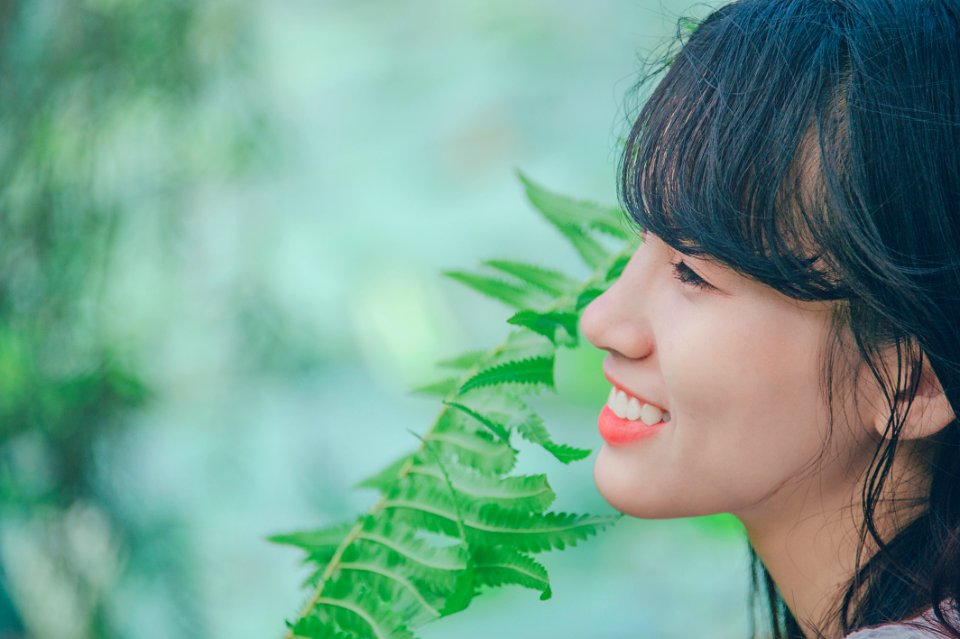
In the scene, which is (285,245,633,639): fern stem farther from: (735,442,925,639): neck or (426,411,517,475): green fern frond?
(735,442,925,639): neck

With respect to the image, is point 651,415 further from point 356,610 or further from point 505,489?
point 356,610

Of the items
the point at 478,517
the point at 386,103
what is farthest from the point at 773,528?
the point at 386,103

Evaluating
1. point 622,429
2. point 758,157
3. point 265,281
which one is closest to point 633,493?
point 622,429

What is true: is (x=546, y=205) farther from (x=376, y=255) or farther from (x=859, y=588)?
(x=376, y=255)

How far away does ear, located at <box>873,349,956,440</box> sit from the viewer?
0.70 meters

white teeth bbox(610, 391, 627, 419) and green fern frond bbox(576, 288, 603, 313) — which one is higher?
green fern frond bbox(576, 288, 603, 313)

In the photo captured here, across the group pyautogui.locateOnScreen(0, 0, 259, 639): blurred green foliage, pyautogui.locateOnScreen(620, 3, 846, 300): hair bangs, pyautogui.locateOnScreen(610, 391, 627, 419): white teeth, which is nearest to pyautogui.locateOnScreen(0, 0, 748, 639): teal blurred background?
pyautogui.locateOnScreen(0, 0, 259, 639): blurred green foliage

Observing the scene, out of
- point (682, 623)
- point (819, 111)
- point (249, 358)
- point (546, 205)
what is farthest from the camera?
point (682, 623)

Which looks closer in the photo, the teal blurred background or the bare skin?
the bare skin

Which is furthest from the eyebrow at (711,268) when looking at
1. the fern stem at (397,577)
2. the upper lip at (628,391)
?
the fern stem at (397,577)

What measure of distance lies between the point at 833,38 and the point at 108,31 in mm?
1519

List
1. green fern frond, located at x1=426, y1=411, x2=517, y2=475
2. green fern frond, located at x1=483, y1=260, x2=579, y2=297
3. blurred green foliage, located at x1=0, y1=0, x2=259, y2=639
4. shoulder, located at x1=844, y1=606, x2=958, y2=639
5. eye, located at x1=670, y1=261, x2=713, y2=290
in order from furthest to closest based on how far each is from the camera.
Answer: blurred green foliage, located at x1=0, y1=0, x2=259, y2=639 → green fern frond, located at x1=483, y1=260, x2=579, y2=297 → green fern frond, located at x1=426, y1=411, x2=517, y2=475 → eye, located at x1=670, y1=261, x2=713, y2=290 → shoulder, located at x1=844, y1=606, x2=958, y2=639

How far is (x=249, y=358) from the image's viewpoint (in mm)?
1973

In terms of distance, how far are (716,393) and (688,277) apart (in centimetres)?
9
